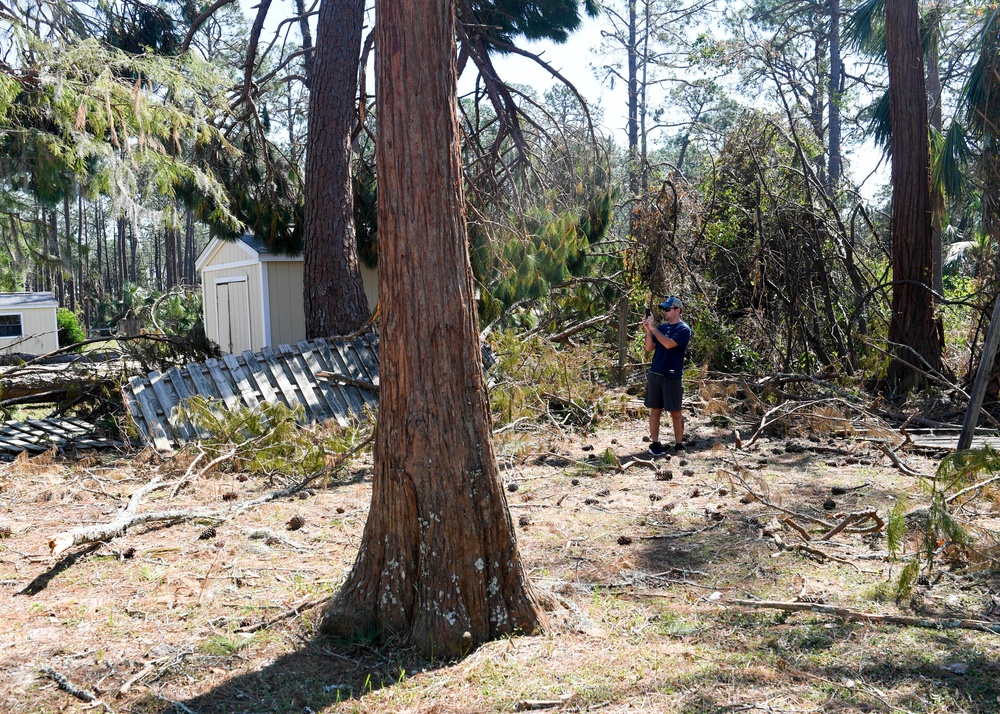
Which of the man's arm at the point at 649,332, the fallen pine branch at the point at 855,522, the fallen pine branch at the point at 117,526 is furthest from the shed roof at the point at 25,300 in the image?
the fallen pine branch at the point at 855,522

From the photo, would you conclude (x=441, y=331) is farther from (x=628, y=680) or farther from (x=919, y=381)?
(x=919, y=381)

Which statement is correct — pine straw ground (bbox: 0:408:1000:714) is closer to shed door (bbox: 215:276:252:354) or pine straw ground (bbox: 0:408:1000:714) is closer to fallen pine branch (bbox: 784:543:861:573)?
fallen pine branch (bbox: 784:543:861:573)

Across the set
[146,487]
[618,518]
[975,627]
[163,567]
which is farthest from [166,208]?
[975,627]

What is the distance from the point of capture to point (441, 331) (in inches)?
138

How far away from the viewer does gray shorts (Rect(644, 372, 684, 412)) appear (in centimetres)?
770

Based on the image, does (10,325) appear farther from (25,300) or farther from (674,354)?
(674,354)

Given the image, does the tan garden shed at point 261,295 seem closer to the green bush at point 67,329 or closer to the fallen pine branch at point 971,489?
the fallen pine branch at point 971,489

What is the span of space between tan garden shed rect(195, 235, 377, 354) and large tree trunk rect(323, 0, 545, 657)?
30.8 feet

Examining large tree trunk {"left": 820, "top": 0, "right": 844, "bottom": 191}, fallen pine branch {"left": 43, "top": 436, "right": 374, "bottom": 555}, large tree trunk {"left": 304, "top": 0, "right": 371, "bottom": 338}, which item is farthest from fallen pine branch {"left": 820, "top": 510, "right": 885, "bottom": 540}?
large tree trunk {"left": 820, "top": 0, "right": 844, "bottom": 191}

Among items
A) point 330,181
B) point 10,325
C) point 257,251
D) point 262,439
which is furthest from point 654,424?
point 10,325

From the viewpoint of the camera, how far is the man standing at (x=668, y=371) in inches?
303

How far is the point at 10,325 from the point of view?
90.1 ft

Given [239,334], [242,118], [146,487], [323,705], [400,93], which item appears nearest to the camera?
[323,705]

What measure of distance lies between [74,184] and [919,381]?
35.6ft
